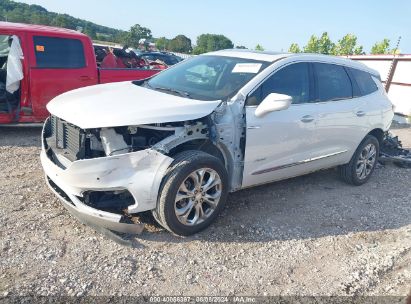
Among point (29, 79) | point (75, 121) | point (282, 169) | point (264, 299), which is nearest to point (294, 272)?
point (264, 299)

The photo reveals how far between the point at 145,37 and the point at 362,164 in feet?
180

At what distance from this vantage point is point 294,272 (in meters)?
3.33

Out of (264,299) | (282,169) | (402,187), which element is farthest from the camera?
(402,187)

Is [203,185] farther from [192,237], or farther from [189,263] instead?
[189,263]

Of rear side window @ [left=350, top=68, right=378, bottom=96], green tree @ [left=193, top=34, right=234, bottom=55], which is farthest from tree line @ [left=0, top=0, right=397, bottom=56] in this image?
rear side window @ [left=350, top=68, right=378, bottom=96]

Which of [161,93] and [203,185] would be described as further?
[161,93]

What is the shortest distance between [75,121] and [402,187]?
4.92m

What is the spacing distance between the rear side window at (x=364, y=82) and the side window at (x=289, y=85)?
3.82ft

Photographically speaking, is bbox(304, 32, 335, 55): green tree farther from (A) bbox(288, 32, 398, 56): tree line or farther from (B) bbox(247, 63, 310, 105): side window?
(B) bbox(247, 63, 310, 105): side window

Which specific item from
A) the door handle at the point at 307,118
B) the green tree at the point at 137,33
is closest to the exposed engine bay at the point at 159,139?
the door handle at the point at 307,118

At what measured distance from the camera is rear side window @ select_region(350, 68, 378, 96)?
17.3ft

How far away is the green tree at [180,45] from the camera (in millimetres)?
49866

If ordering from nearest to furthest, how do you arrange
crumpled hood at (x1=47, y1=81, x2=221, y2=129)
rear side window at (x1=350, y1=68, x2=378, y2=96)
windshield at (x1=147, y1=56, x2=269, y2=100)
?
crumpled hood at (x1=47, y1=81, x2=221, y2=129) < windshield at (x1=147, y1=56, x2=269, y2=100) < rear side window at (x1=350, y1=68, x2=378, y2=96)

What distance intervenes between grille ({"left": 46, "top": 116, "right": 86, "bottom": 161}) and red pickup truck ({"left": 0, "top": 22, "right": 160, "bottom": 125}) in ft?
8.43
